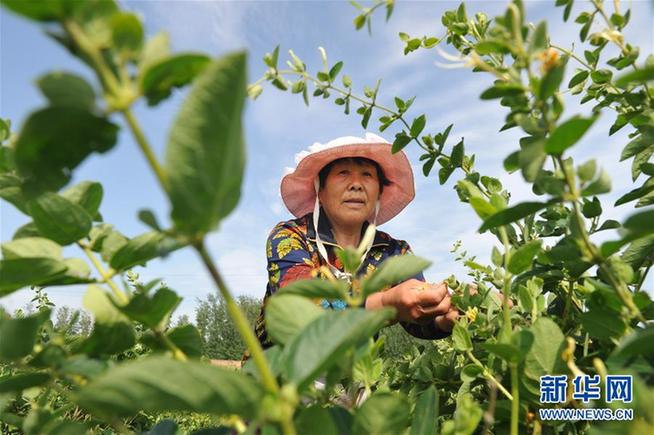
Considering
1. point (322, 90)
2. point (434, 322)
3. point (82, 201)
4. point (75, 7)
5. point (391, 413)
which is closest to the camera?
point (75, 7)

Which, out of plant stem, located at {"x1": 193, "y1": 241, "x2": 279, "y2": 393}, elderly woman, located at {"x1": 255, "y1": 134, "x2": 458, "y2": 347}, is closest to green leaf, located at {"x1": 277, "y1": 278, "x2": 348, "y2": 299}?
plant stem, located at {"x1": 193, "y1": 241, "x2": 279, "y2": 393}

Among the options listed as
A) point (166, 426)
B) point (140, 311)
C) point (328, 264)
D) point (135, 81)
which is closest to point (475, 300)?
point (166, 426)

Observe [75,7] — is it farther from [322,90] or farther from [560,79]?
[322,90]

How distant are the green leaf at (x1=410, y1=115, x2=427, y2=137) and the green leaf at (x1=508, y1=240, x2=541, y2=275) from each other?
2.08 ft

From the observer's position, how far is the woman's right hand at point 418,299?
56.6 inches

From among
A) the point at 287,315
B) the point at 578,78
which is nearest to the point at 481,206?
the point at 287,315

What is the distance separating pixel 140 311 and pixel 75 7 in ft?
0.91

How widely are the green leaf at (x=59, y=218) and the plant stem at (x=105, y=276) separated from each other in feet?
0.06

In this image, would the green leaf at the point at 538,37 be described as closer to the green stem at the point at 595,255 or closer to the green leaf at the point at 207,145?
the green stem at the point at 595,255

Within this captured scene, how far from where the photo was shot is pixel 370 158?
110 inches

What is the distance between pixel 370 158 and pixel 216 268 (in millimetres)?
2463

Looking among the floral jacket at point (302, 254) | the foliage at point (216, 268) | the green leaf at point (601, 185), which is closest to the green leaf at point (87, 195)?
the foliage at point (216, 268)

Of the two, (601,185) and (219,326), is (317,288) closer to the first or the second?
(601,185)

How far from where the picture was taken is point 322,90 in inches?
45.9
